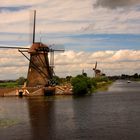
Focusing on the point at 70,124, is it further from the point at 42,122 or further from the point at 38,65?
the point at 38,65

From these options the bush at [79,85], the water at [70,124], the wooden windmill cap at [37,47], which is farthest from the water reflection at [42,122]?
the wooden windmill cap at [37,47]

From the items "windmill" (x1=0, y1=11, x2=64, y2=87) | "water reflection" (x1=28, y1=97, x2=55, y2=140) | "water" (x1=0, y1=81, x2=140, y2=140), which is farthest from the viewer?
"windmill" (x1=0, y1=11, x2=64, y2=87)

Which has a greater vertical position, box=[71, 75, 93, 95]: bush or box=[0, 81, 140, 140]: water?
box=[71, 75, 93, 95]: bush

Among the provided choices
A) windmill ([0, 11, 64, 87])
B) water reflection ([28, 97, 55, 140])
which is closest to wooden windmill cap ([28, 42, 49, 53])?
windmill ([0, 11, 64, 87])

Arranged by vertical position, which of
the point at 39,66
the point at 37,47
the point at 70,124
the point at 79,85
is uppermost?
the point at 37,47

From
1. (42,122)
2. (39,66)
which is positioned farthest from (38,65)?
(42,122)

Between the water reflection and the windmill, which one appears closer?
the water reflection

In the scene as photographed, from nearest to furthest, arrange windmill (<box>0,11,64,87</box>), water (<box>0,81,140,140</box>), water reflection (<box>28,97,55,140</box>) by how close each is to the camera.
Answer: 1. water (<box>0,81,140,140</box>)
2. water reflection (<box>28,97,55,140</box>)
3. windmill (<box>0,11,64,87</box>)

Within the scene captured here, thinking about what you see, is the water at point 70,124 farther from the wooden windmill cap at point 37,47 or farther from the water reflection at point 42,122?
the wooden windmill cap at point 37,47

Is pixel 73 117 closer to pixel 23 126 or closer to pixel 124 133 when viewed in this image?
pixel 23 126

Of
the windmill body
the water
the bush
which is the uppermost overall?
the windmill body

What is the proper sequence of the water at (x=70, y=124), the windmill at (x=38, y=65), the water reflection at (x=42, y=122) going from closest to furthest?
the water at (x=70, y=124)
the water reflection at (x=42, y=122)
the windmill at (x=38, y=65)

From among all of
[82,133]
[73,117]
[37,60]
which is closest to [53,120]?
[73,117]

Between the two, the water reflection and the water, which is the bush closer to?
the water reflection
